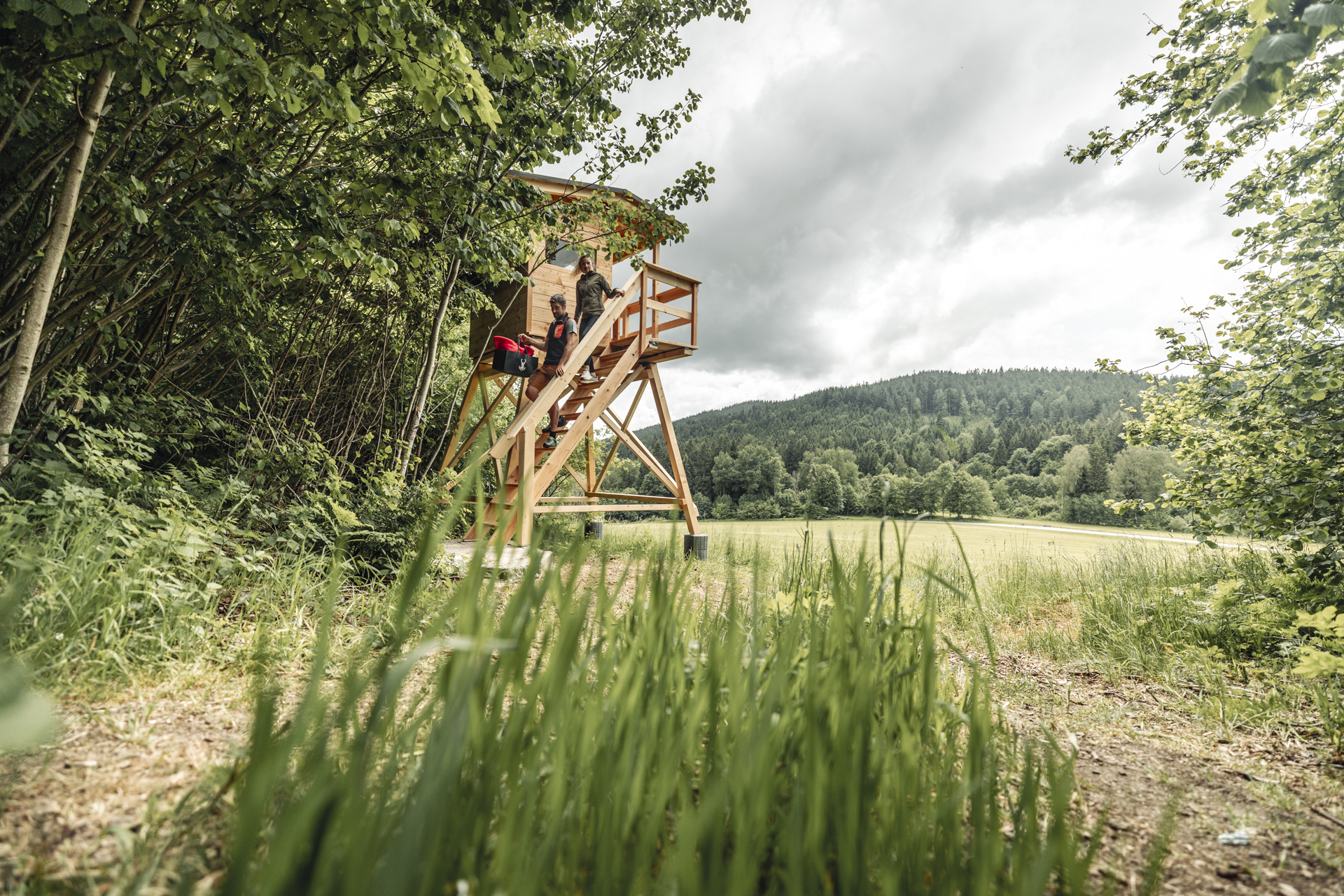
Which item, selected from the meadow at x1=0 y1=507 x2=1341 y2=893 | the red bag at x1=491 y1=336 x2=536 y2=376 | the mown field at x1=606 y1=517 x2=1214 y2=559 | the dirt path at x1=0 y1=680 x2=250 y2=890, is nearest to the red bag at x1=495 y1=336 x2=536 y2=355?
the red bag at x1=491 y1=336 x2=536 y2=376

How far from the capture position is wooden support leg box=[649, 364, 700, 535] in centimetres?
850

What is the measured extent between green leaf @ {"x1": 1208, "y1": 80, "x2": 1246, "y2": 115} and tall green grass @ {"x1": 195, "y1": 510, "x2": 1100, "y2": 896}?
2.39 m

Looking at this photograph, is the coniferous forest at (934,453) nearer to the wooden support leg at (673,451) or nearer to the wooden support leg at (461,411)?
the wooden support leg at (673,451)

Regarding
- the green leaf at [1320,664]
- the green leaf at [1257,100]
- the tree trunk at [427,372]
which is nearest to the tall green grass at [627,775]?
the green leaf at [1320,664]

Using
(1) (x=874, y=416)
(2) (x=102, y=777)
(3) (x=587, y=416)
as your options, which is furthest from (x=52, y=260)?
(1) (x=874, y=416)

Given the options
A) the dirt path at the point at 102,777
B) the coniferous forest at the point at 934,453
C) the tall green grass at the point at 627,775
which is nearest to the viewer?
the tall green grass at the point at 627,775

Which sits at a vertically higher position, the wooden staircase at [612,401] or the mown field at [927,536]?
the wooden staircase at [612,401]

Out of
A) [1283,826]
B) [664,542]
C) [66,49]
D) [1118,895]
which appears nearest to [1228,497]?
[1283,826]

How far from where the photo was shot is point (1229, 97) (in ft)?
6.99

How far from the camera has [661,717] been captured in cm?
117

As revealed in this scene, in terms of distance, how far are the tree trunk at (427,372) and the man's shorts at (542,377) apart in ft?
6.39

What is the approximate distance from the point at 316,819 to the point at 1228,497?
17.8ft

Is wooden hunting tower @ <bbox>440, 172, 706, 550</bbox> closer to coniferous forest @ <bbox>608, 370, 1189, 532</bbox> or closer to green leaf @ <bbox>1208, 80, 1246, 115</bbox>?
coniferous forest @ <bbox>608, 370, 1189, 532</bbox>

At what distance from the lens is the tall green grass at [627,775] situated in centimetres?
68
